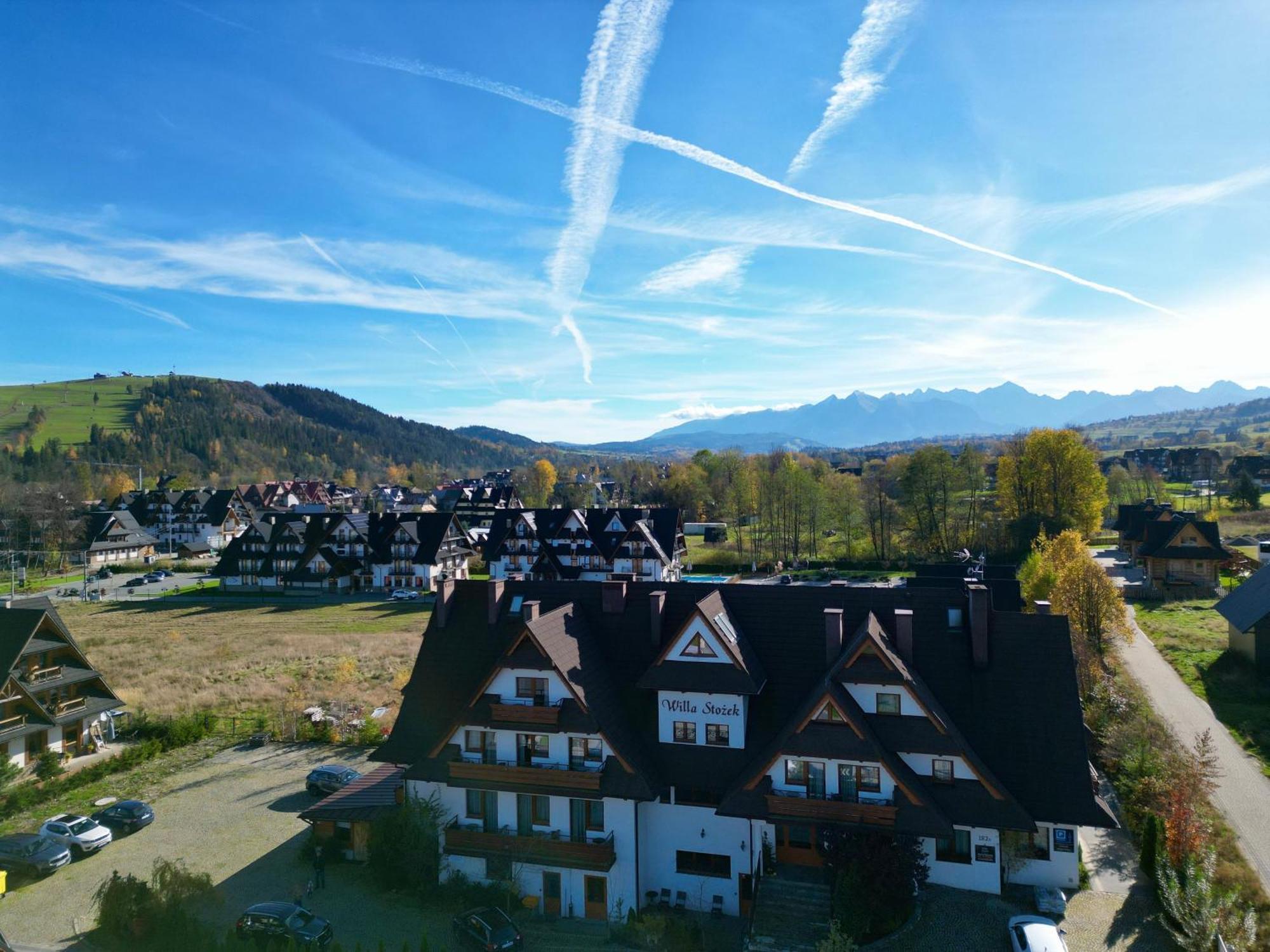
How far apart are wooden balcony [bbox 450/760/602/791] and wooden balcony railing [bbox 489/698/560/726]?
1.44 meters

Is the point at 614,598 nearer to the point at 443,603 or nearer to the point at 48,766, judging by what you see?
the point at 443,603

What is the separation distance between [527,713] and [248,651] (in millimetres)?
44913

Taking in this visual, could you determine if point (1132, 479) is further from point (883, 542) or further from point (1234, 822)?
point (1234, 822)

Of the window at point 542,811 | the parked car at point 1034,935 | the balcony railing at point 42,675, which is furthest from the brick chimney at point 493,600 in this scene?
the balcony railing at point 42,675

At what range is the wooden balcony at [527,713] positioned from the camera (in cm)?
2169

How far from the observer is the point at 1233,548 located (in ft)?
249

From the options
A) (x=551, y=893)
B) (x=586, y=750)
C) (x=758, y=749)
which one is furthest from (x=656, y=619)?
(x=551, y=893)

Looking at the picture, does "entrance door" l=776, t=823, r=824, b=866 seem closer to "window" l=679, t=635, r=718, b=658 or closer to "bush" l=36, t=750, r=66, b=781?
"window" l=679, t=635, r=718, b=658

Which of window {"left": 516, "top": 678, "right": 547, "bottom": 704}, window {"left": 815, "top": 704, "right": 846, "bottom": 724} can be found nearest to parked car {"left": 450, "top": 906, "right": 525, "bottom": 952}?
window {"left": 516, "top": 678, "right": 547, "bottom": 704}

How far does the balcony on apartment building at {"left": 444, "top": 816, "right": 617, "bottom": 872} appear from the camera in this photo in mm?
21047

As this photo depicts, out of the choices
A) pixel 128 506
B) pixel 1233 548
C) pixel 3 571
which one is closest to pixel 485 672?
pixel 1233 548

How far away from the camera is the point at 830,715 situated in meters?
20.4

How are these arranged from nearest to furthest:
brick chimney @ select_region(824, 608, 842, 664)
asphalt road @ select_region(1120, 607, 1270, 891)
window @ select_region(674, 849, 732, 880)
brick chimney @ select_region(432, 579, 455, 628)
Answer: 1. window @ select_region(674, 849, 732, 880)
2. brick chimney @ select_region(824, 608, 842, 664)
3. asphalt road @ select_region(1120, 607, 1270, 891)
4. brick chimney @ select_region(432, 579, 455, 628)

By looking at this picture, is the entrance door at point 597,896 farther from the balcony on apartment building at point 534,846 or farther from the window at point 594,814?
the window at point 594,814
